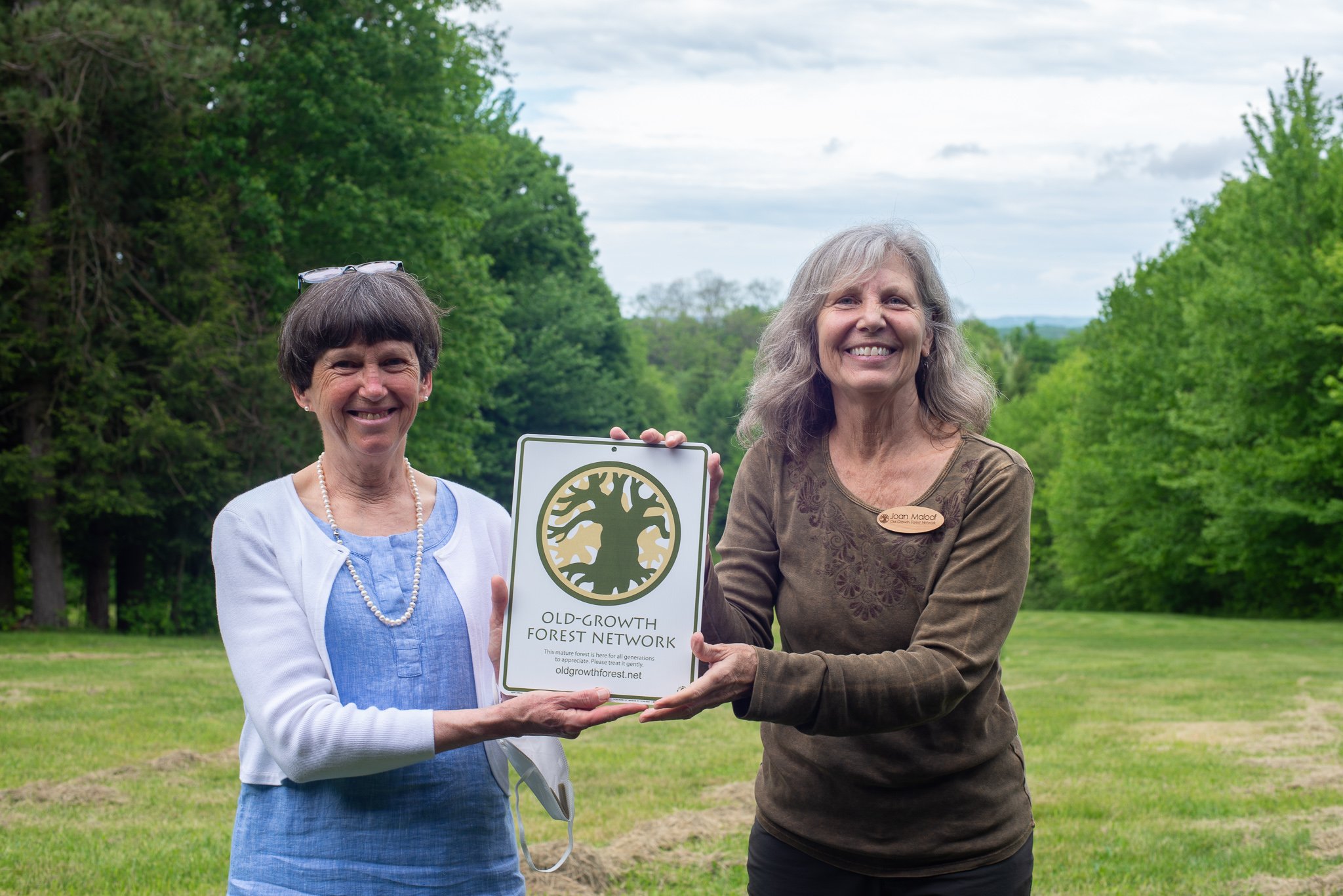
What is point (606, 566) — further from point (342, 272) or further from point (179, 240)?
point (179, 240)

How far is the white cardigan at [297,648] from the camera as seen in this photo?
260 centimetres

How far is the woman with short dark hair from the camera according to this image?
2.64 metres

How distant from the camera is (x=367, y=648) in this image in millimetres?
2803

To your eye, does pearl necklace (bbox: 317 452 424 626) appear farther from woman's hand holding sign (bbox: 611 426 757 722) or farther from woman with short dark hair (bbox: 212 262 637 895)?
woman's hand holding sign (bbox: 611 426 757 722)

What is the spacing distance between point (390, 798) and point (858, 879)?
110cm

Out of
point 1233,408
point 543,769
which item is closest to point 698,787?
point 543,769

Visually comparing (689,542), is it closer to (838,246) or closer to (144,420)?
(838,246)

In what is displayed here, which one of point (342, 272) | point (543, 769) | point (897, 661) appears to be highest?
point (342, 272)

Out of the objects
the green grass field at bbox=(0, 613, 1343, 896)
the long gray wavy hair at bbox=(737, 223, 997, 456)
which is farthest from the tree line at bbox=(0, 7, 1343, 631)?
the long gray wavy hair at bbox=(737, 223, 997, 456)

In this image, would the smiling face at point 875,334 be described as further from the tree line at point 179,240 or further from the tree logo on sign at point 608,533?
the tree line at point 179,240

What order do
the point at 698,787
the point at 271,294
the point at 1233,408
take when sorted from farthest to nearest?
the point at 1233,408 → the point at 271,294 → the point at 698,787

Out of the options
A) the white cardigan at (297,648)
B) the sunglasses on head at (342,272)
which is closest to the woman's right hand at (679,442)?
the white cardigan at (297,648)

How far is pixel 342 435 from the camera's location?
291 cm

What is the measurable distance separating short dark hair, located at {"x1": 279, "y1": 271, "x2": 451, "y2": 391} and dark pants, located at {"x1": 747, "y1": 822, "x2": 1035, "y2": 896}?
57.8 inches
